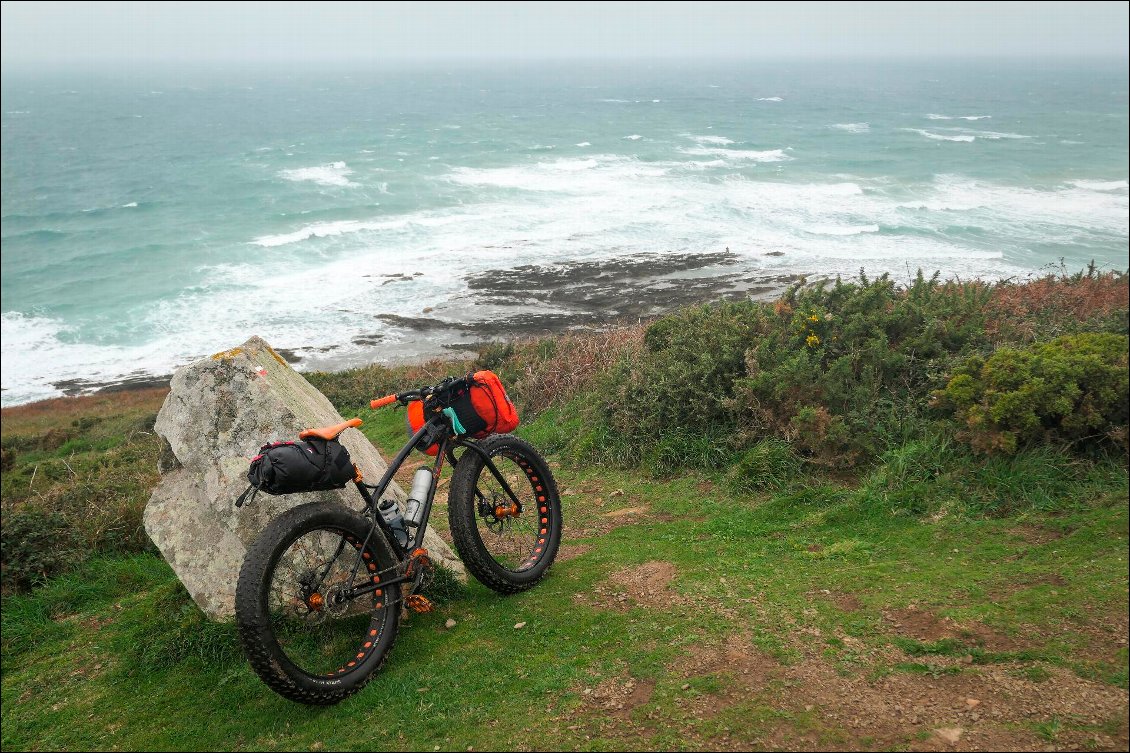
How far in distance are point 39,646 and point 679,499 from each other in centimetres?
565

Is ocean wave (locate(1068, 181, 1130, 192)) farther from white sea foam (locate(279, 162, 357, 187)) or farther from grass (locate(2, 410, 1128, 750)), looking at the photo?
grass (locate(2, 410, 1128, 750))

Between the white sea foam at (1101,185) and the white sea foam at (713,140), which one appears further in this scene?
the white sea foam at (713,140)

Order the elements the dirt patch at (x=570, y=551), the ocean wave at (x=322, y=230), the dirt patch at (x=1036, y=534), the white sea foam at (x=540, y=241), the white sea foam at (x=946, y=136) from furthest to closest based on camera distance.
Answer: the white sea foam at (x=946, y=136) < the ocean wave at (x=322, y=230) < the white sea foam at (x=540, y=241) < the dirt patch at (x=570, y=551) < the dirt patch at (x=1036, y=534)

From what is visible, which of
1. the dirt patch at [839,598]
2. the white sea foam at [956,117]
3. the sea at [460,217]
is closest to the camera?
the dirt patch at [839,598]

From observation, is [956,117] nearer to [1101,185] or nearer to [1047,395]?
[1101,185]

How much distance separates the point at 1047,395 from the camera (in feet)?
19.2

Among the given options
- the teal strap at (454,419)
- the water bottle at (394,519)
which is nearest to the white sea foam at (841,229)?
the teal strap at (454,419)

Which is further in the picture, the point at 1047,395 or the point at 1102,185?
the point at 1102,185

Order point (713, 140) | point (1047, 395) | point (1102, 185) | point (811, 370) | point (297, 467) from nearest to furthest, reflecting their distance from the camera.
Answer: point (297, 467)
point (1047, 395)
point (811, 370)
point (1102, 185)
point (713, 140)

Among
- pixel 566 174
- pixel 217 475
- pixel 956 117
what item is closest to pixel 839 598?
pixel 217 475

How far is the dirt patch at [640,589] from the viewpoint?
5.62 meters

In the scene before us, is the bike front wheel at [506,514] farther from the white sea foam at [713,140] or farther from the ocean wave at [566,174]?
the white sea foam at [713,140]

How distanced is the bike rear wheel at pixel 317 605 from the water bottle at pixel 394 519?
0.37 feet

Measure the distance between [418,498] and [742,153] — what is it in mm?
77501
